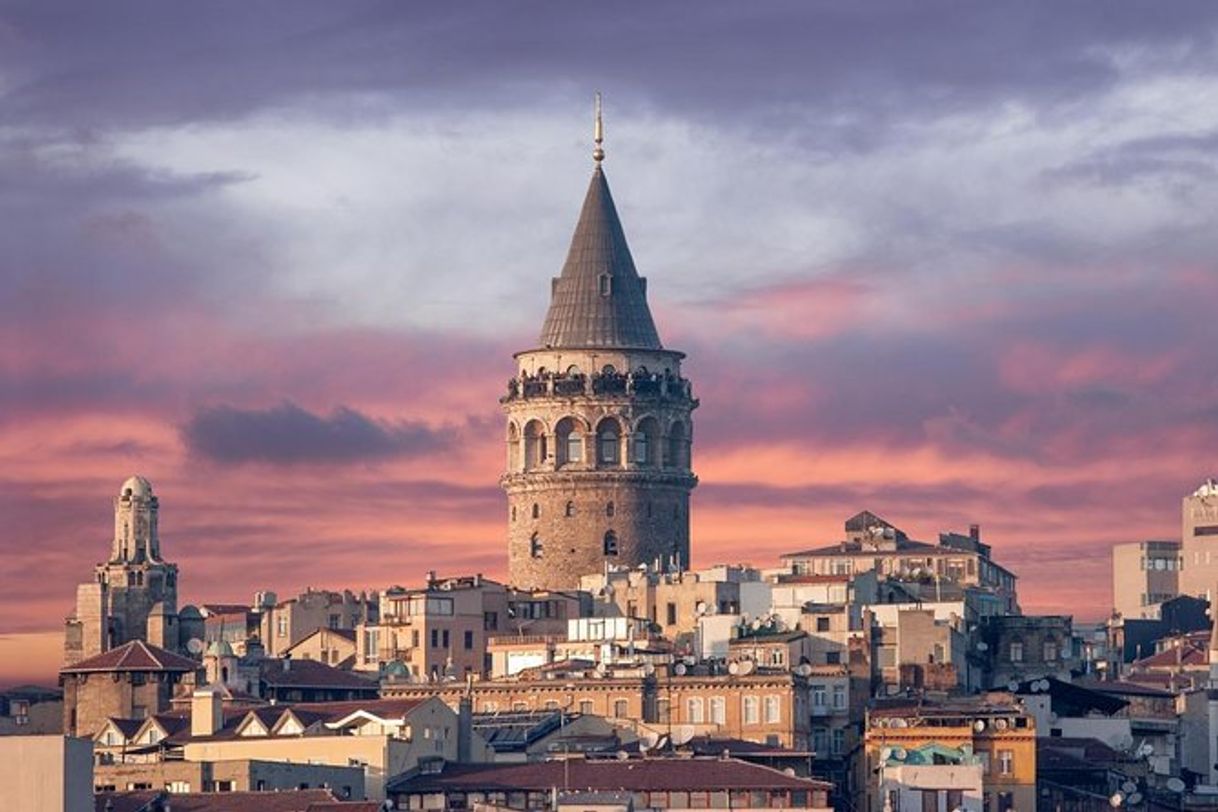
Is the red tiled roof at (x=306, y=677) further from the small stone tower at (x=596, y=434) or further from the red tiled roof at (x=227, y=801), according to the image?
the red tiled roof at (x=227, y=801)

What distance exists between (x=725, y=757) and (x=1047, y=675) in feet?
119

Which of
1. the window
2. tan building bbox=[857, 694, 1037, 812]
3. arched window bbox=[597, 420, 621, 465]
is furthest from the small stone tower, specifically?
tan building bbox=[857, 694, 1037, 812]

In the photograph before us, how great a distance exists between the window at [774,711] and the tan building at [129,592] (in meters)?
36.4

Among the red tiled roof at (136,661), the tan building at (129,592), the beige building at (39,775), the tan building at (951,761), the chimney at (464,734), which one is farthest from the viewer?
the tan building at (129,592)

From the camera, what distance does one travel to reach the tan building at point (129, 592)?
18900 centimetres

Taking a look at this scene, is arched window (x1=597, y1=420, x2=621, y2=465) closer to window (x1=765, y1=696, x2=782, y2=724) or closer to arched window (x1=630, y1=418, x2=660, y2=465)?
arched window (x1=630, y1=418, x2=660, y2=465)

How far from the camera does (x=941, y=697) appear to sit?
164m

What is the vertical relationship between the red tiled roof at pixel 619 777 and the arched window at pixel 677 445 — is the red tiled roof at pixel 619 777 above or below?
below

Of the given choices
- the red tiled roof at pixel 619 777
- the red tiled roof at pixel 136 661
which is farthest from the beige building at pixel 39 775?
the red tiled roof at pixel 136 661

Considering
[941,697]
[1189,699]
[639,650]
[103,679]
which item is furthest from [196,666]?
[1189,699]

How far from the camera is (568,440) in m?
195

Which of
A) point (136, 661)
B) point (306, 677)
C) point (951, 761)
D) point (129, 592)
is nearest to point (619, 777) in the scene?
point (951, 761)

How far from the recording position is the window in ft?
521

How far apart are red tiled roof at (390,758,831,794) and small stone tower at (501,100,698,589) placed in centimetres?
5194
